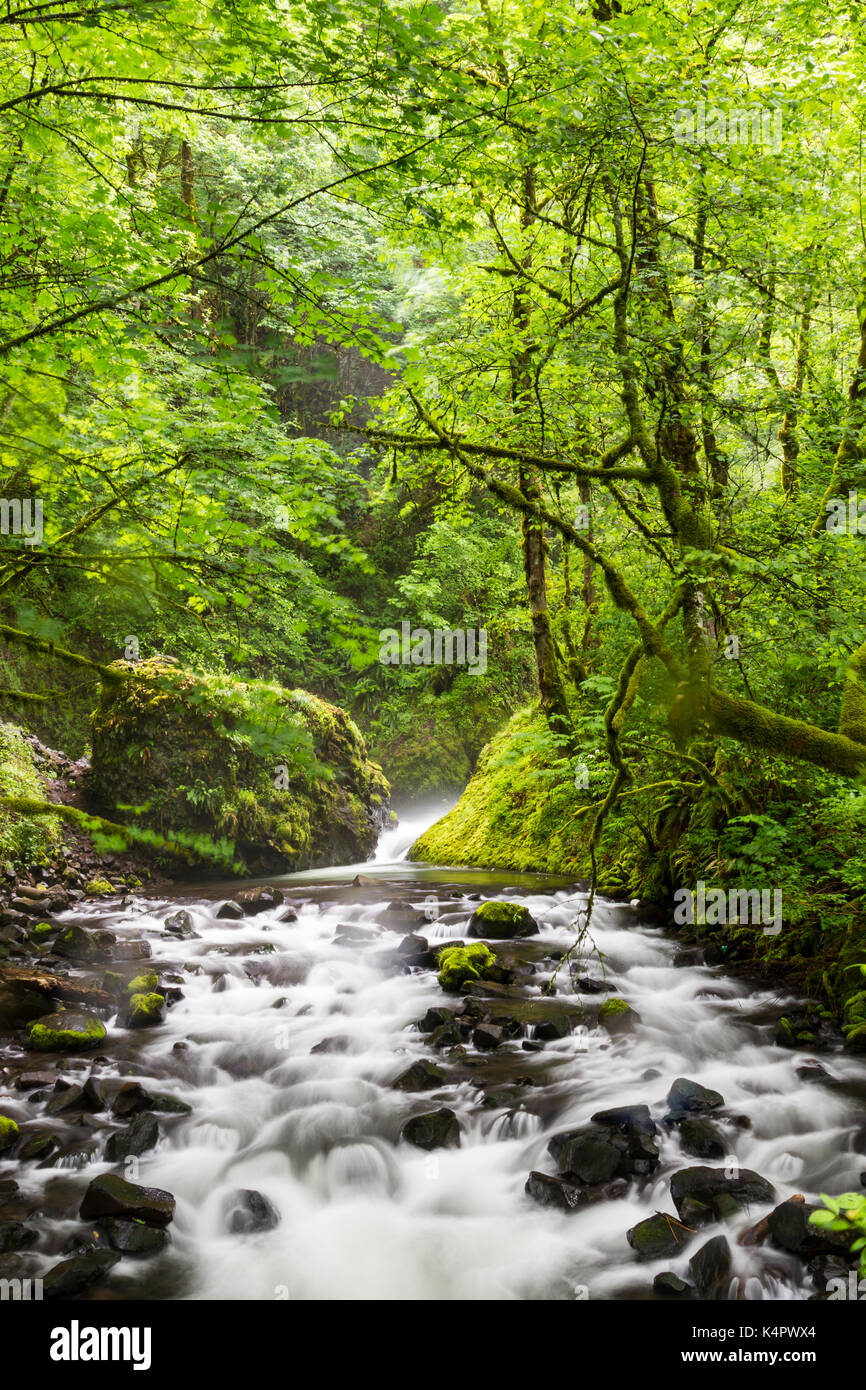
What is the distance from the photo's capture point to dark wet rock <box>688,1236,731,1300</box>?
3.64m

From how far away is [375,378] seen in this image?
1009 inches

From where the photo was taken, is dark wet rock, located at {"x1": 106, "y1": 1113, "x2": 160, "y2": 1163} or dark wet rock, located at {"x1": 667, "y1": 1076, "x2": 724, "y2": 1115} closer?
dark wet rock, located at {"x1": 106, "y1": 1113, "x2": 160, "y2": 1163}

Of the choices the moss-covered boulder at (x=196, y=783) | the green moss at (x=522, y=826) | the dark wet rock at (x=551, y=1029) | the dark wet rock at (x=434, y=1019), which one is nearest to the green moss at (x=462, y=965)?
the dark wet rock at (x=434, y=1019)

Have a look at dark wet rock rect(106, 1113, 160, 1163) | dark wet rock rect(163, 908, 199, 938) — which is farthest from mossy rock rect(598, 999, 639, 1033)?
dark wet rock rect(163, 908, 199, 938)

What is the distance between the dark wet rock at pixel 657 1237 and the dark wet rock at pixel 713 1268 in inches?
5.2

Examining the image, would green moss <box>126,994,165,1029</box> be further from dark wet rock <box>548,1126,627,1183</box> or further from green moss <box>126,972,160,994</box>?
dark wet rock <box>548,1126,627,1183</box>

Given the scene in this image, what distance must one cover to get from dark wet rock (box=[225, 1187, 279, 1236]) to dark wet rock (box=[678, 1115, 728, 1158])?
8.11 ft

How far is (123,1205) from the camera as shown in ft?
13.6

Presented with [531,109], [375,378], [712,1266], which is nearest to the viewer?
[712,1266]

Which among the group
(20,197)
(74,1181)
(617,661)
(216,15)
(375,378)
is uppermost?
(375,378)

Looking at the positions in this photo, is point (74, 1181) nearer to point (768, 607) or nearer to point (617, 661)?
point (768, 607)

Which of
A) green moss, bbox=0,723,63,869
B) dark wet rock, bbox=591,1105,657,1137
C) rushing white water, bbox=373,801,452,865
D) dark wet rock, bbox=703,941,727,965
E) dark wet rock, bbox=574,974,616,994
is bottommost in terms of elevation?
rushing white water, bbox=373,801,452,865
